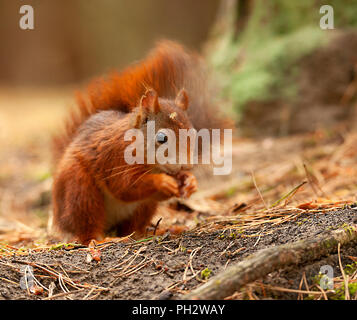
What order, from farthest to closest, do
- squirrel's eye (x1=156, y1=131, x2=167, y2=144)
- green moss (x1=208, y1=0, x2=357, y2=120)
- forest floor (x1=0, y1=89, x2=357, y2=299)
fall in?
green moss (x1=208, y1=0, x2=357, y2=120), squirrel's eye (x1=156, y1=131, x2=167, y2=144), forest floor (x1=0, y1=89, x2=357, y2=299)

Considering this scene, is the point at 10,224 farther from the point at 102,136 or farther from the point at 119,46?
the point at 119,46

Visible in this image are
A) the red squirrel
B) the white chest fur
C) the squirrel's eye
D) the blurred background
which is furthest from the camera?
the blurred background

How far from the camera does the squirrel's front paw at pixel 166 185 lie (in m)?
1.86

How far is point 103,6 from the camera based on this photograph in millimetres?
10398

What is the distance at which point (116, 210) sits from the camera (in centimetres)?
216

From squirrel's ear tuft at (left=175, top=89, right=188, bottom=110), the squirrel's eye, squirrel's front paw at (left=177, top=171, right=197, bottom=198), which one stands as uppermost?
squirrel's ear tuft at (left=175, top=89, right=188, bottom=110)

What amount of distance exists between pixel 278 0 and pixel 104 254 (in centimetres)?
320

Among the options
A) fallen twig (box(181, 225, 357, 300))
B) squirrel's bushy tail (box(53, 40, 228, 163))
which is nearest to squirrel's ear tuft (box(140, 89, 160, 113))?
squirrel's bushy tail (box(53, 40, 228, 163))

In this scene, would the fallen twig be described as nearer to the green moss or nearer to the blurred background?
the blurred background

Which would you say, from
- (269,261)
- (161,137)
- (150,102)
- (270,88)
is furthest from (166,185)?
(270,88)

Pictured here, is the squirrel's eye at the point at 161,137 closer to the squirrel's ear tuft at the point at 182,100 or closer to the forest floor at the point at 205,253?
the squirrel's ear tuft at the point at 182,100

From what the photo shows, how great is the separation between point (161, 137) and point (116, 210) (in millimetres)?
571

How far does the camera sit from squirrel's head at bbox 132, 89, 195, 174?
1783 mm

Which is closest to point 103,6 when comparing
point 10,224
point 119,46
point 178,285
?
point 119,46
